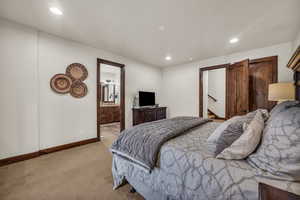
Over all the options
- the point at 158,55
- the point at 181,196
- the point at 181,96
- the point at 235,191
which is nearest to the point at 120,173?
the point at 181,196

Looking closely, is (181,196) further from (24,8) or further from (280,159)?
(24,8)

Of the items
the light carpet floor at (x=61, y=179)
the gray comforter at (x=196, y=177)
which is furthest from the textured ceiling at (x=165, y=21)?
the light carpet floor at (x=61, y=179)

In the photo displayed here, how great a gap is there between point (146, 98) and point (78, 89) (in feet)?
7.51

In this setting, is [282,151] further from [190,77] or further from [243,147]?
[190,77]

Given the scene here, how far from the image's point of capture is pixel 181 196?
3.42 ft

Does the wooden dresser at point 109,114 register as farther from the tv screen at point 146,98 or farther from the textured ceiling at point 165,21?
the textured ceiling at point 165,21

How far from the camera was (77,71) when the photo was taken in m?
3.00

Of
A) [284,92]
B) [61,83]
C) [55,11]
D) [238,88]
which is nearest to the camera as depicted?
[55,11]

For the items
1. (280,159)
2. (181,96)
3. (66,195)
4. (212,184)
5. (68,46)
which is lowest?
(66,195)

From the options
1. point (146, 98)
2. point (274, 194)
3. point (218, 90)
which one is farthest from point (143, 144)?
point (218, 90)

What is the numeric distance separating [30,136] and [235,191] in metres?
3.26

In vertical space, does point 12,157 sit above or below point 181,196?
below

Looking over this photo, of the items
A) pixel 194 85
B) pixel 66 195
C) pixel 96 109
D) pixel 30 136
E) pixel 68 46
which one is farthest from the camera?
pixel 194 85

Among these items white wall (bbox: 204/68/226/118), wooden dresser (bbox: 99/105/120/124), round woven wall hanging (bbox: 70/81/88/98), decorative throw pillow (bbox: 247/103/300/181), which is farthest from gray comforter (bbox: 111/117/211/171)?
white wall (bbox: 204/68/226/118)
